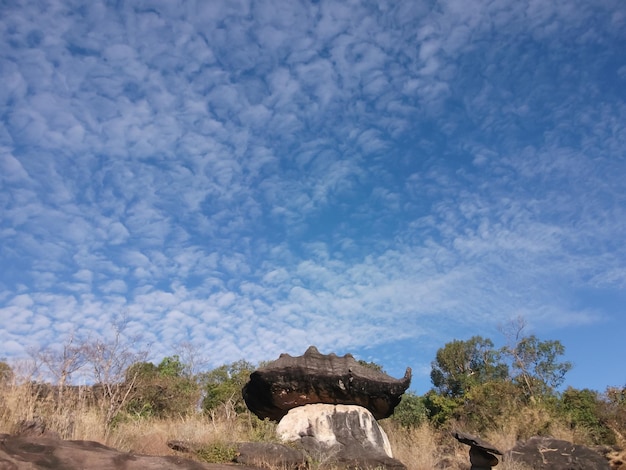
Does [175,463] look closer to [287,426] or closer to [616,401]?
[287,426]

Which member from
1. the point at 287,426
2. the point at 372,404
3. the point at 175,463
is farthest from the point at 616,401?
the point at 175,463

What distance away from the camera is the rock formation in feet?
37.1

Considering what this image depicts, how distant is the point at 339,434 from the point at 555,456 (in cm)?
579

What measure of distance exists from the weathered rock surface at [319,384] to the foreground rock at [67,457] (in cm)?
490

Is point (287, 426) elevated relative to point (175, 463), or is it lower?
elevated

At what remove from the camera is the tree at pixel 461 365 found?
3669 cm

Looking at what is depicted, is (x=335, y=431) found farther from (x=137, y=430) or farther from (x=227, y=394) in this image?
(x=227, y=394)

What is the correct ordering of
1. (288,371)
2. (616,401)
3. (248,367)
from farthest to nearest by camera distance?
1. (248,367)
2. (616,401)
3. (288,371)

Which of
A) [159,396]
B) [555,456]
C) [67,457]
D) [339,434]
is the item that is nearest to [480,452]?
[339,434]

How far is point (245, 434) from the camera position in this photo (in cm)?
1194

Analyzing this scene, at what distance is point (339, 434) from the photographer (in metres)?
12.3

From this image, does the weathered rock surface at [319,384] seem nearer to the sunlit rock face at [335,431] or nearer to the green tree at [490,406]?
the sunlit rock face at [335,431]

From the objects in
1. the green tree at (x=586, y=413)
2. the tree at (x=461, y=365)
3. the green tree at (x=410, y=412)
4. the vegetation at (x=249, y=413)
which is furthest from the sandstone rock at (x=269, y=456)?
the tree at (x=461, y=365)

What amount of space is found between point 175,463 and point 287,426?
4.95m
